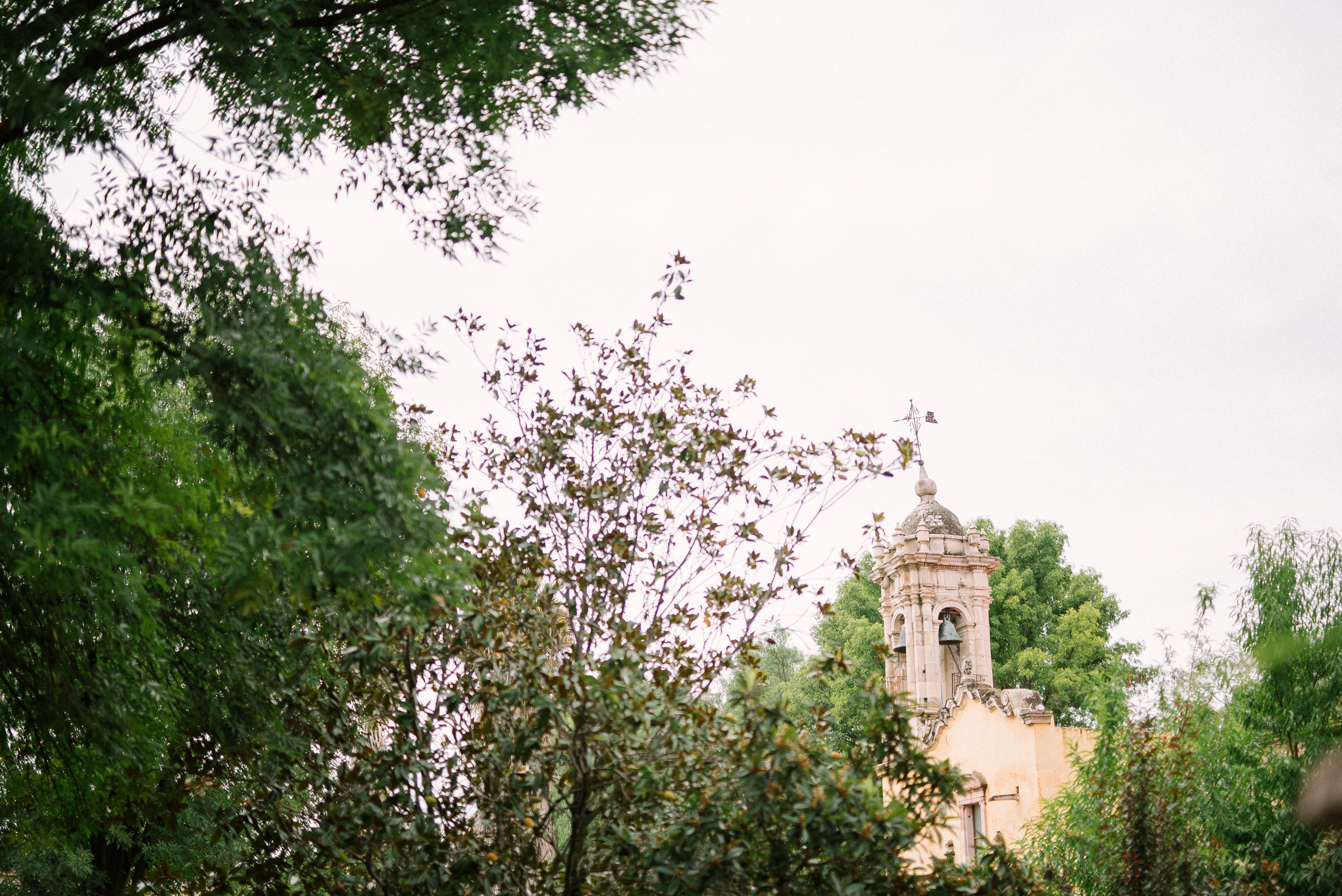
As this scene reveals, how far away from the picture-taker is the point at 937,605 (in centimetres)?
2205

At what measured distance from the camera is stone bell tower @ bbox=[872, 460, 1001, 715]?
71.9ft

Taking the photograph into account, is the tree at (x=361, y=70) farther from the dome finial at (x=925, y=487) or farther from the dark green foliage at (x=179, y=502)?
the dome finial at (x=925, y=487)

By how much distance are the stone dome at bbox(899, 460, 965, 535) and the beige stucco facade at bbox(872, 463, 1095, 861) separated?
0.02m

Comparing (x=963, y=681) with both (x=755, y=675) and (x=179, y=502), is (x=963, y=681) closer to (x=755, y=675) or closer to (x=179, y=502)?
(x=755, y=675)

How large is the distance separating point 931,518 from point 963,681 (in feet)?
12.8

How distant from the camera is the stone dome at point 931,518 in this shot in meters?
22.8

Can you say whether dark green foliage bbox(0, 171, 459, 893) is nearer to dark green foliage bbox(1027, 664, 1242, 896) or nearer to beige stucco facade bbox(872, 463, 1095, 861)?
dark green foliage bbox(1027, 664, 1242, 896)

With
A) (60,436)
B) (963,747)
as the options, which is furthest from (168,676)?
(963,747)

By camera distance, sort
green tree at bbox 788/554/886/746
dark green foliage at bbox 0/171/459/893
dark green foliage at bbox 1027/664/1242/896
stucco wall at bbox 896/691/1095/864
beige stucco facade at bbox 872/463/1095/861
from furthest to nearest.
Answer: green tree at bbox 788/554/886/746 < beige stucco facade at bbox 872/463/1095/861 < stucco wall at bbox 896/691/1095/864 < dark green foliage at bbox 1027/664/1242/896 < dark green foliage at bbox 0/171/459/893

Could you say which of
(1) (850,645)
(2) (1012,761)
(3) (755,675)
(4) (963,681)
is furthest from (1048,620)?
(3) (755,675)

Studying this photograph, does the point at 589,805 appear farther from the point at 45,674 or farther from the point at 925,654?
the point at 925,654

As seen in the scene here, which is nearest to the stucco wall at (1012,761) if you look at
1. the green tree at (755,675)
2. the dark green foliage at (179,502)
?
the green tree at (755,675)

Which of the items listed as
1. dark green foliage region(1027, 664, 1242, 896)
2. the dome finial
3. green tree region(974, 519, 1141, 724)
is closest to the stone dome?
the dome finial

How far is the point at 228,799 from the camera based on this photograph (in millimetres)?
9398
